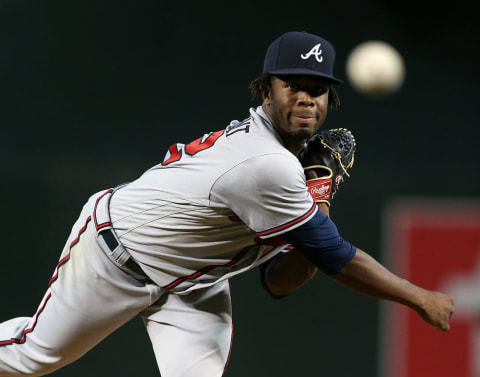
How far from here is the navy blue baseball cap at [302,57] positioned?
2045mm

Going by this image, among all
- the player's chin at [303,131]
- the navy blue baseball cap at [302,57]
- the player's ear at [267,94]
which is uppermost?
the navy blue baseball cap at [302,57]

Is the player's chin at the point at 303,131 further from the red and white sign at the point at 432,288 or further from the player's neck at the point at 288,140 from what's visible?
the red and white sign at the point at 432,288

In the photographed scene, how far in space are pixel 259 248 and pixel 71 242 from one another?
591 mm

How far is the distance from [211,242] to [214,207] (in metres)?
0.16

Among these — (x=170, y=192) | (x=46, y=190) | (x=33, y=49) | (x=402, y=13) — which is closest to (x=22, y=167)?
(x=46, y=190)

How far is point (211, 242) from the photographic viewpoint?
2199 millimetres

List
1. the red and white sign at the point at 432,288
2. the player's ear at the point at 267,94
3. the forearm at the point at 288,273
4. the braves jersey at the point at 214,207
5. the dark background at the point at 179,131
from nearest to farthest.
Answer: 1. the braves jersey at the point at 214,207
2. the player's ear at the point at 267,94
3. the forearm at the point at 288,273
4. the dark background at the point at 179,131
5. the red and white sign at the point at 432,288

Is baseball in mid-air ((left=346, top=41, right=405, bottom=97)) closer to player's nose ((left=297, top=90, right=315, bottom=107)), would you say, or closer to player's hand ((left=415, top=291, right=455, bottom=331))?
player's nose ((left=297, top=90, right=315, bottom=107))

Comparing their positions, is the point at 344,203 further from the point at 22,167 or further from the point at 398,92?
the point at 22,167

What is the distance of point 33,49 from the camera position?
4410mm

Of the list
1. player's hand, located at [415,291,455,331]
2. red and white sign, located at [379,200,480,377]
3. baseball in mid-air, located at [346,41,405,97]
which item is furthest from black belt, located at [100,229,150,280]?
baseball in mid-air, located at [346,41,405,97]

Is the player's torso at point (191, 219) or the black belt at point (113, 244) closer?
the player's torso at point (191, 219)

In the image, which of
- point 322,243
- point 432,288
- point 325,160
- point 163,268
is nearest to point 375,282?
point 322,243

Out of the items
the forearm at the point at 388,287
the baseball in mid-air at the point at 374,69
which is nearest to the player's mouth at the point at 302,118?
the forearm at the point at 388,287
